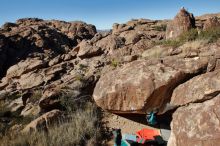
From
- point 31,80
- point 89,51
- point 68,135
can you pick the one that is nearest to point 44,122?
point 68,135

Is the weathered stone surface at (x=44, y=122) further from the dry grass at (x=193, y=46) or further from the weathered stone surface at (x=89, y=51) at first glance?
the weathered stone surface at (x=89, y=51)

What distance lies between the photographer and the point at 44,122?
7.75 m

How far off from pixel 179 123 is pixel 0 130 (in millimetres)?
4950

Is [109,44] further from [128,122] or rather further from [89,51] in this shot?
[128,122]

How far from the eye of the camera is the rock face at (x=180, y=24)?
14164 millimetres

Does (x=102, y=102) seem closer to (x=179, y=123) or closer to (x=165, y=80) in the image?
(x=165, y=80)

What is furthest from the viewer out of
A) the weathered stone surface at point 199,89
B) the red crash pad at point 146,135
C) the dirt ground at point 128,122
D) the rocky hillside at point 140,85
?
the dirt ground at point 128,122

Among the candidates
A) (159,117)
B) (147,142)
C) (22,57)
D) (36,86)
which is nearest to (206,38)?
(159,117)

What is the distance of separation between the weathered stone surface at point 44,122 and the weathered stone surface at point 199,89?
3177mm

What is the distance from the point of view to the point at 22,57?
30.5 metres

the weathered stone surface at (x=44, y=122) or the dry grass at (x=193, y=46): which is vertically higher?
the dry grass at (x=193, y=46)

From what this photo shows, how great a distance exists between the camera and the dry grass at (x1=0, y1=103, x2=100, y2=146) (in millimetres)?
6926

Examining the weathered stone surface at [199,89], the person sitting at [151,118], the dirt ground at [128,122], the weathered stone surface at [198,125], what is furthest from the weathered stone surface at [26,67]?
the weathered stone surface at [198,125]

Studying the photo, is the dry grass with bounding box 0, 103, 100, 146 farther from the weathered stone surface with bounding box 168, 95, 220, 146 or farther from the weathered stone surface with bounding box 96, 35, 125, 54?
the weathered stone surface with bounding box 96, 35, 125, 54
